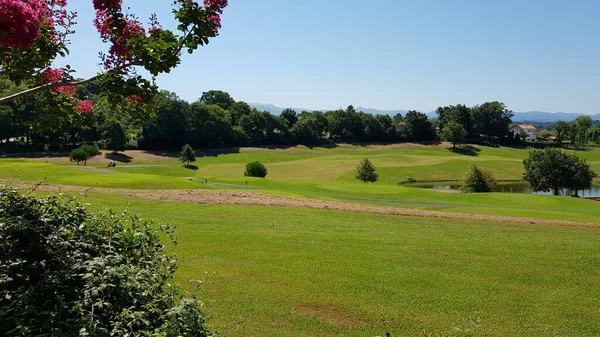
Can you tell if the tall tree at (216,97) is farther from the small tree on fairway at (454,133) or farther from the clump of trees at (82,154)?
the clump of trees at (82,154)

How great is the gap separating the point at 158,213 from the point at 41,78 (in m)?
12.0

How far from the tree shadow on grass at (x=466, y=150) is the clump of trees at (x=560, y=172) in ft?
173

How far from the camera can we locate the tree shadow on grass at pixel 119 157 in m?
80.1

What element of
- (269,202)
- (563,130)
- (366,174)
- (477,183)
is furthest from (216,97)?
(269,202)

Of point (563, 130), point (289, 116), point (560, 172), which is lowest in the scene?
point (560, 172)

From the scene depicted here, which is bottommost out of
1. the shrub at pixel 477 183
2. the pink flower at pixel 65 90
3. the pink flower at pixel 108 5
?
the shrub at pixel 477 183

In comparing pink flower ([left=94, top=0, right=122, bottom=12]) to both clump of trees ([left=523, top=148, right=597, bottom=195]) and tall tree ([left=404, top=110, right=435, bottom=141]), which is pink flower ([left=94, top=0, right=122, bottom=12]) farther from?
tall tree ([left=404, top=110, right=435, bottom=141])

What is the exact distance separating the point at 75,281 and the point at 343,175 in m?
69.3

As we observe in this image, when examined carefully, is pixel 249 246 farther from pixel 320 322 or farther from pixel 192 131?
pixel 192 131

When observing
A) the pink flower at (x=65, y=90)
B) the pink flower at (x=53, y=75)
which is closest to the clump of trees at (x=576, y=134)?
the pink flower at (x=65, y=90)

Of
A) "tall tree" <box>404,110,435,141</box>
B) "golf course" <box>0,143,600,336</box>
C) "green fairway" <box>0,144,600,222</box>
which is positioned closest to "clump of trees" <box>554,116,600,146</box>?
"green fairway" <box>0,144,600,222</box>

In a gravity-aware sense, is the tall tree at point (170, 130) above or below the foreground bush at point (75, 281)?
above

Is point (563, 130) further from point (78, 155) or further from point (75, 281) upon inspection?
point (75, 281)

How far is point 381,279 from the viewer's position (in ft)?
35.9
